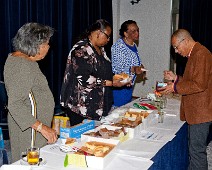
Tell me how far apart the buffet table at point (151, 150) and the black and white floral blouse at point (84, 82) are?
0.47 meters

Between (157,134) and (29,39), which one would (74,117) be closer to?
(157,134)

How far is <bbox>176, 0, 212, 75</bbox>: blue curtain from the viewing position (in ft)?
18.6

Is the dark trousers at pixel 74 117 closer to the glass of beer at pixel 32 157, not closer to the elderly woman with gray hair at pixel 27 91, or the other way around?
the elderly woman with gray hair at pixel 27 91

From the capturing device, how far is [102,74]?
A: 2.74 meters

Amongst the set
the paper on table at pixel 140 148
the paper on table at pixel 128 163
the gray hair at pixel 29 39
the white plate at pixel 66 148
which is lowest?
the paper on table at pixel 140 148

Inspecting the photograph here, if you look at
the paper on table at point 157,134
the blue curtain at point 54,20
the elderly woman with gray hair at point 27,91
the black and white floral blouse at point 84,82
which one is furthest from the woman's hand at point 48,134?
the blue curtain at point 54,20

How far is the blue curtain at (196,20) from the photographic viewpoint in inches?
223

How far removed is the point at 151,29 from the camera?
606cm

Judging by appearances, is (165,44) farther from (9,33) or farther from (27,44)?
(27,44)

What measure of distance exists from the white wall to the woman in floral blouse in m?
3.46

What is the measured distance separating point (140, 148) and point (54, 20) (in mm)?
2906

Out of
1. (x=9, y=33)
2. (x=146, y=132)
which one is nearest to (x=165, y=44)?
(x=9, y=33)

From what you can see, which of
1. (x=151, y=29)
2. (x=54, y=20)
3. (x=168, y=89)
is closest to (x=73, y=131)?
(x=168, y=89)

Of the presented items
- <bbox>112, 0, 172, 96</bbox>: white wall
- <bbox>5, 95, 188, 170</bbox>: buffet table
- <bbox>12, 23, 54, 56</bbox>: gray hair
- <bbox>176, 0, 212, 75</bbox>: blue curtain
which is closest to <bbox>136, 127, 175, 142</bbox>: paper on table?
<bbox>5, 95, 188, 170</bbox>: buffet table
